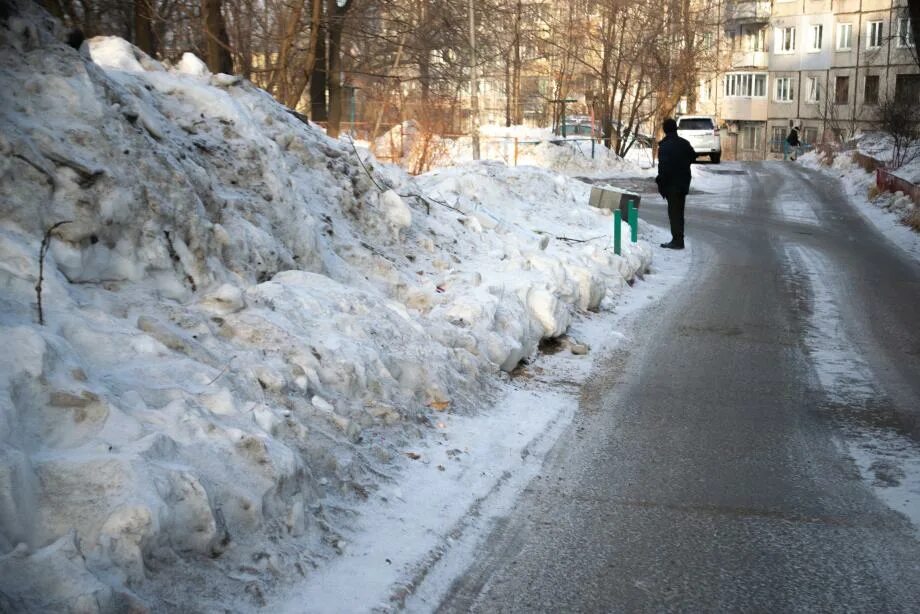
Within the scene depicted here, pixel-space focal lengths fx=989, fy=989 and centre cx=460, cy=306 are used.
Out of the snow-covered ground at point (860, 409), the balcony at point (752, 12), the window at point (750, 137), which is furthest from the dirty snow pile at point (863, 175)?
the balcony at point (752, 12)

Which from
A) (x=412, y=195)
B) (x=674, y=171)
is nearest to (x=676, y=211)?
(x=674, y=171)

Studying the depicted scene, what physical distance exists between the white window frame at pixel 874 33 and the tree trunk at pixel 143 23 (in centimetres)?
5023

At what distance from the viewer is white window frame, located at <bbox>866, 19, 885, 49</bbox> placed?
57.1 meters

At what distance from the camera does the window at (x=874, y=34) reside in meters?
57.2

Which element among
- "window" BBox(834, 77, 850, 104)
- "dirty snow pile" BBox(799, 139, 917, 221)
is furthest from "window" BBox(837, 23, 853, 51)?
"dirty snow pile" BBox(799, 139, 917, 221)

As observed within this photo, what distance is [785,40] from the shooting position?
6269cm

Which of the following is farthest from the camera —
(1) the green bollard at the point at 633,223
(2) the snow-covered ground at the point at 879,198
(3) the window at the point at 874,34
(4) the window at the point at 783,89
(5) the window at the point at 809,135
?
(4) the window at the point at 783,89

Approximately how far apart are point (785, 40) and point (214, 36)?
54463mm

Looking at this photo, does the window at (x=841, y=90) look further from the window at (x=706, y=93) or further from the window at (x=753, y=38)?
the window at (x=706, y=93)

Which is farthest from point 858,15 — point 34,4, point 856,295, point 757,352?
point 34,4

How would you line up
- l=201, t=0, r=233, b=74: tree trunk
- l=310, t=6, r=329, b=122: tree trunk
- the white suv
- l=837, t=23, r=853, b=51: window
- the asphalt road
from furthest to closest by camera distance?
l=837, t=23, r=853, b=51: window < the white suv < l=310, t=6, r=329, b=122: tree trunk < l=201, t=0, r=233, b=74: tree trunk < the asphalt road

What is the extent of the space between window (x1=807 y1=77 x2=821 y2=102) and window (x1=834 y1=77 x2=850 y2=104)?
1019 millimetres

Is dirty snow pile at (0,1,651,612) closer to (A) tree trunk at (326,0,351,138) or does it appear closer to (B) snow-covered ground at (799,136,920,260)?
(B) snow-covered ground at (799,136,920,260)

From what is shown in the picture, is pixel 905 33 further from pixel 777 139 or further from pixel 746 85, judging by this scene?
pixel 746 85
